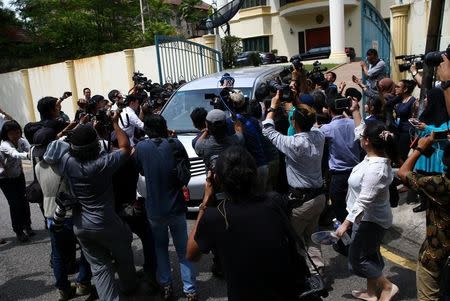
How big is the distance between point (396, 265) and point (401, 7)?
726cm

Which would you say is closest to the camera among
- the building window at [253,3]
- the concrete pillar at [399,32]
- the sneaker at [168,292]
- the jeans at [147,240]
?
the sneaker at [168,292]

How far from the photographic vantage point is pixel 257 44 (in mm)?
33469

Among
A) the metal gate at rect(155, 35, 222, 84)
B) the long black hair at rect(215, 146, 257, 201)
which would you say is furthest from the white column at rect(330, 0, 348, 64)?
the long black hair at rect(215, 146, 257, 201)

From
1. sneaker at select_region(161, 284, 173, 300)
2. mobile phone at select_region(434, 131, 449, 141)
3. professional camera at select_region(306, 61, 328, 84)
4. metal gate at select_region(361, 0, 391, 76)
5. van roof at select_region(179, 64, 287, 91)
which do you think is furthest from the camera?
metal gate at select_region(361, 0, 391, 76)

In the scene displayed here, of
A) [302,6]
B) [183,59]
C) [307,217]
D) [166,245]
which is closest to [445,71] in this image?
[307,217]

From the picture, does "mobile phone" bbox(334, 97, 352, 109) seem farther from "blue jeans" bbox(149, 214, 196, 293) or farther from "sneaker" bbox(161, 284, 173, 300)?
"sneaker" bbox(161, 284, 173, 300)

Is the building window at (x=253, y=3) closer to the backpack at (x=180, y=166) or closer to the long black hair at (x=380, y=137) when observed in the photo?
the backpack at (x=180, y=166)

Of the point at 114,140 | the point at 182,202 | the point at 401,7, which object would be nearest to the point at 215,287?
the point at 182,202

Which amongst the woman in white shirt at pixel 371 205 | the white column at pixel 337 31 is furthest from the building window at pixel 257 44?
the woman in white shirt at pixel 371 205

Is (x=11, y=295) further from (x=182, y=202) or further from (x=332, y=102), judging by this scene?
(x=332, y=102)

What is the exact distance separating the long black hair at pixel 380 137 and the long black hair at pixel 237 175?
1.44 metres

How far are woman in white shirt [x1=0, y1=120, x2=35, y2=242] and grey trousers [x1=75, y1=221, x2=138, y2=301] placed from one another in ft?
7.23

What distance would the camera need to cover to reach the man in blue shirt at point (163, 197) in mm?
3719

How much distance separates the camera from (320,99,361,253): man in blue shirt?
169 inches
